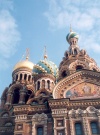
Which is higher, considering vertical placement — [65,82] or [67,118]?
[65,82]

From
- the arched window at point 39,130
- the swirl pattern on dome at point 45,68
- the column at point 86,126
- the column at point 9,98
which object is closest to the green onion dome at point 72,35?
the swirl pattern on dome at point 45,68

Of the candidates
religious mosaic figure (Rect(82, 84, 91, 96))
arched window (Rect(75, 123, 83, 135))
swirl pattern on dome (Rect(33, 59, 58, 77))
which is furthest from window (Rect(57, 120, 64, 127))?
swirl pattern on dome (Rect(33, 59, 58, 77))

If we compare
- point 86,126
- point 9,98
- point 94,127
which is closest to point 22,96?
point 9,98

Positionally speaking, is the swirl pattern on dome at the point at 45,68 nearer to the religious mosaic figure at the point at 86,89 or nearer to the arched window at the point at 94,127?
the religious mosaic figure at the point at 86,89

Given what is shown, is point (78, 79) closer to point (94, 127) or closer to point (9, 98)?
point (94, 127)

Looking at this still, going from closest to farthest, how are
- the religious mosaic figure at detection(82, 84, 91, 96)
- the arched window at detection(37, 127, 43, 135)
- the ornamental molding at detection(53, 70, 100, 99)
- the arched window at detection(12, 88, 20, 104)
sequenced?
the arched window at detection(37, 127, 43, 135) → the religious mosaic figure at detection(82, 84, 91, 96) → the ornamental molding at detection(53, 70, 100, 99) → the arched window at detection(12, 88, 20, 104)

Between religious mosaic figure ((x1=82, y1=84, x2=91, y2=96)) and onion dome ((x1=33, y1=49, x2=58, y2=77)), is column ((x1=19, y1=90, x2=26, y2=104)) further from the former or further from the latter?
religious mosaic figure ((x1=82, y1=84, x2=91, y2=96))

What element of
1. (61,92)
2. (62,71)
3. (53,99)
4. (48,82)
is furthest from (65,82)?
(48,82)

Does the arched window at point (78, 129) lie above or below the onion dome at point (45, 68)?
below

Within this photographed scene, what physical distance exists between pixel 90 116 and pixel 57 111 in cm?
205

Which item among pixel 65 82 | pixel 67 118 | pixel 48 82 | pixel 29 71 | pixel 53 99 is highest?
pixel 29 71

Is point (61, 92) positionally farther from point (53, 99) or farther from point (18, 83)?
point (18, 83)

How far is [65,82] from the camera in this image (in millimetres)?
19156

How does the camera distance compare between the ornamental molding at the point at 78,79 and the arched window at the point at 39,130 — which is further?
the ornamental molding at the point at 78,79
